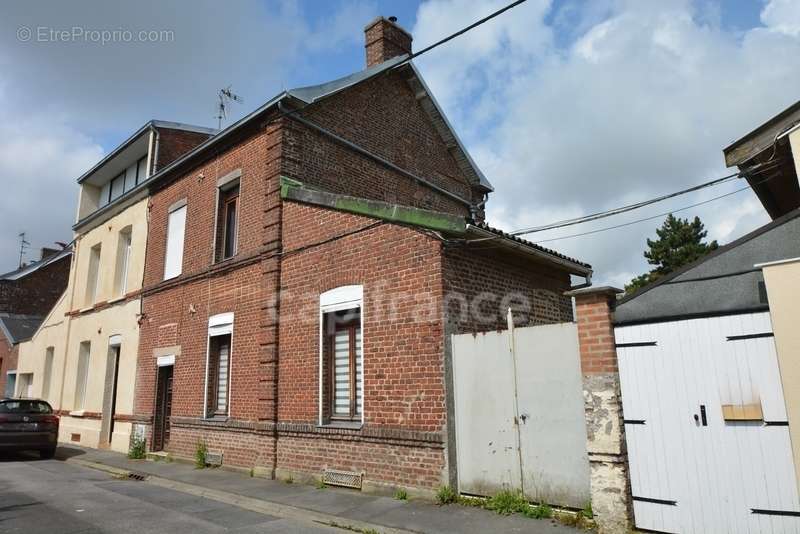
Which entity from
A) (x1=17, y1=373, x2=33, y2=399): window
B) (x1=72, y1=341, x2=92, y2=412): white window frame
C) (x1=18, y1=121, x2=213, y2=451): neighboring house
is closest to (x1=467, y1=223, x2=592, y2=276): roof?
(x1=18, y1=121, x2=213, y2=451): neighboring house

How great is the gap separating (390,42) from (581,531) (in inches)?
532

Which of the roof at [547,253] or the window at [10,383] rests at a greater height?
the roof at [547,253]

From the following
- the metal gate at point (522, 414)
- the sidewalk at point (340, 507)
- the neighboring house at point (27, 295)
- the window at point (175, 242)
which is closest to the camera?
the sidewalk at point (340, 507)

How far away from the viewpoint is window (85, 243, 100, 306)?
18.9m

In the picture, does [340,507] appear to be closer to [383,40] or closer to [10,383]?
[383,40]

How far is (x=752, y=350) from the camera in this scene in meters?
5.12

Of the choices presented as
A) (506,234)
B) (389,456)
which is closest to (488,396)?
(389,456)

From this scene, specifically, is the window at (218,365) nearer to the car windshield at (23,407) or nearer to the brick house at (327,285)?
the brick house at (327,285)

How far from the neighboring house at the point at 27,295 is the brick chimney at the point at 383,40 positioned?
902 inches

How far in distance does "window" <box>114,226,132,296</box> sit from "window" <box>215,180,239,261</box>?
6039mm

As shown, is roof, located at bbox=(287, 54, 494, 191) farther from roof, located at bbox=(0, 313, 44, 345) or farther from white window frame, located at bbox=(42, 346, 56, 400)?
roof, located at bbox=(0, 313, 44, 345)

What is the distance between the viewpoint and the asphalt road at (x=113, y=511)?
264 inches

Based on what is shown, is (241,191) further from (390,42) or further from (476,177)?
(476,177)

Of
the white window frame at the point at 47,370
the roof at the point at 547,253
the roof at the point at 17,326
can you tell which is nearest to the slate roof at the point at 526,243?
the roof at the point at 547,253
